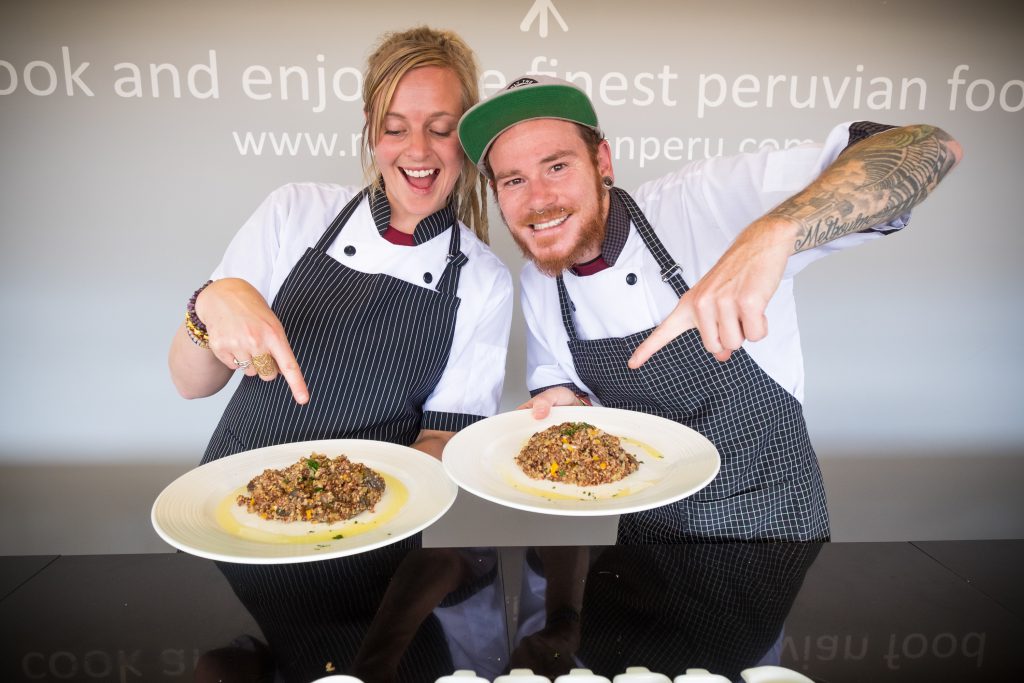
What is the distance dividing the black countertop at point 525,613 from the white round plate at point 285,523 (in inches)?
3.5

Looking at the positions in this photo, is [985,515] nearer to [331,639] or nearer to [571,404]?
[571,404]

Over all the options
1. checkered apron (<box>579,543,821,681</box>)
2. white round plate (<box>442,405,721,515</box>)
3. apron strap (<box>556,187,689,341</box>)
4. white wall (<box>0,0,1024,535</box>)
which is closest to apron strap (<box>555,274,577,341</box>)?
apron strap (<box>556,187,689,341</box>)

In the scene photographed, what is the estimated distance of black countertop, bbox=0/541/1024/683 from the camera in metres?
0.95

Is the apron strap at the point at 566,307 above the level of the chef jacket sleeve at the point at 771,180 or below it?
below

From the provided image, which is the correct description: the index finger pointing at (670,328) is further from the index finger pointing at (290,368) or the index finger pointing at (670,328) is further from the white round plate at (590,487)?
the index finger pointing at (290,368)

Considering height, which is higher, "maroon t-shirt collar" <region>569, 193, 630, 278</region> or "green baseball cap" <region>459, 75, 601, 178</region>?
"green baseball cap" <region>459, 75, 601, 178</region>

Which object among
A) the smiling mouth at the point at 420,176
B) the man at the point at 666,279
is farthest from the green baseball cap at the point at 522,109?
the smiling mouth at the point at 420,176

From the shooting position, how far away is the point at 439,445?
5.76 feet

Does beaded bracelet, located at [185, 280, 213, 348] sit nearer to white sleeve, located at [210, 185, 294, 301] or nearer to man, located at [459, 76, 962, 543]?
white sleeve, located at [210, 185, 294, 301]

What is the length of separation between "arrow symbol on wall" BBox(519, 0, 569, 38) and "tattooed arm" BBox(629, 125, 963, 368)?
1.62 metres

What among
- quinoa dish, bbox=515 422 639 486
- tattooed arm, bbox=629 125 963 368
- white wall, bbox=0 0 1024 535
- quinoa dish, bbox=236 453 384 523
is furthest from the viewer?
white wall, bbox=0 0 1024 535

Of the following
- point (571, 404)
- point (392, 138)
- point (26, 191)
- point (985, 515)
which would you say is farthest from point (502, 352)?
point (985, 515)

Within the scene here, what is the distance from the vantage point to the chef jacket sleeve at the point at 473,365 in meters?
1.84

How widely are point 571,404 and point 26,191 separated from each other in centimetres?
237
